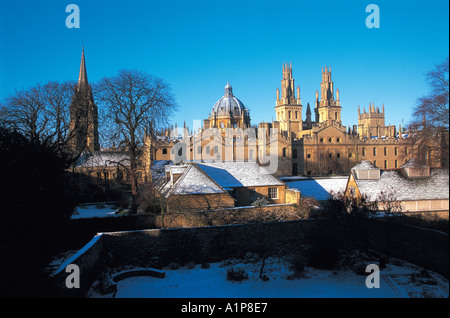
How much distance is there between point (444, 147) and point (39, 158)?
13215mm

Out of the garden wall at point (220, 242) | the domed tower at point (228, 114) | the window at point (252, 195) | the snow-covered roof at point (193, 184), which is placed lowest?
the garden wall at point (220, 242)

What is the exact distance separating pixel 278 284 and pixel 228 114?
66.9m

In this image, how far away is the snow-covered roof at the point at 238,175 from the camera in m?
30.6

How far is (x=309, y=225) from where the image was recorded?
21.5 meters

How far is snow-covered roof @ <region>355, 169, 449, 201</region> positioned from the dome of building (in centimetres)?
5971

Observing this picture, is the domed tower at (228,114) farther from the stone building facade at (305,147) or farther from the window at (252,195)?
the window at (252,195)

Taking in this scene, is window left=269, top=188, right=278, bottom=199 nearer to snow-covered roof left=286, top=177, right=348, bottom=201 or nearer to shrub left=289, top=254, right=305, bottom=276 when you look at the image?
snow-covered roof left=286, top=177, right=348, bottom=201

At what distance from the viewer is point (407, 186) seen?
16578 mm

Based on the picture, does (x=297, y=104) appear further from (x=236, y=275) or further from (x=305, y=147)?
(x=236, y=275)

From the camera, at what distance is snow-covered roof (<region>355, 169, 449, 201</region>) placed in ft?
35.5

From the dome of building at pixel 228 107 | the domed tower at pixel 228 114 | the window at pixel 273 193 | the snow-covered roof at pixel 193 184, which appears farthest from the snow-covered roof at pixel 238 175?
the dome of building at pixel 228 107

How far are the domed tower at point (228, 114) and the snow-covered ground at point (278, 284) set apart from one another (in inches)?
2447

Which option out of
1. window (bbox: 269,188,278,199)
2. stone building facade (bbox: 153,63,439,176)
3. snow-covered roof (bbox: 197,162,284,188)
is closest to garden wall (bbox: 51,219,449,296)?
snow-covered roof (bbox: 197,162,284,188)
